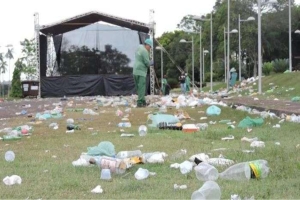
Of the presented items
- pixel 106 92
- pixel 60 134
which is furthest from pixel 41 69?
pixel 60 134

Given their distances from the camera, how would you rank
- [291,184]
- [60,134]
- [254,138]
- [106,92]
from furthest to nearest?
1. [106,92]
2. [60,134]
3. [254,138]
4. [291,184]

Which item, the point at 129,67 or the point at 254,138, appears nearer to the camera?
the point at 254,138

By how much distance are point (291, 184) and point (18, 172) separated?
87.8 inches

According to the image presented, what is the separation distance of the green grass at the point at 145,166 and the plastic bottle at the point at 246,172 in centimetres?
9

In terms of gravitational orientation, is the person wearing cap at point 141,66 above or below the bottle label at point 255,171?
above

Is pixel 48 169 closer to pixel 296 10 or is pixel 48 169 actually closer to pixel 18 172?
pixel 18 172

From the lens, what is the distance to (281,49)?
6475 cm

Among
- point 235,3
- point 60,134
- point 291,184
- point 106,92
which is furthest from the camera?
point 235,3

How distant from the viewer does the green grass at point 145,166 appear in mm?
3754

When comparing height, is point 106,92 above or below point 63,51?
below

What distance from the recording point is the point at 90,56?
37.2 meters

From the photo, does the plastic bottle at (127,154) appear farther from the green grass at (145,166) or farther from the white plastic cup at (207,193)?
the white plastic cup at (207,193)

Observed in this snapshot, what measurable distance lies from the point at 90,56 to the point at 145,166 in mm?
32832

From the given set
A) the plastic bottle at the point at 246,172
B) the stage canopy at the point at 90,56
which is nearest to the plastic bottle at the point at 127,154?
the plastic bottle at the point at 246,172
